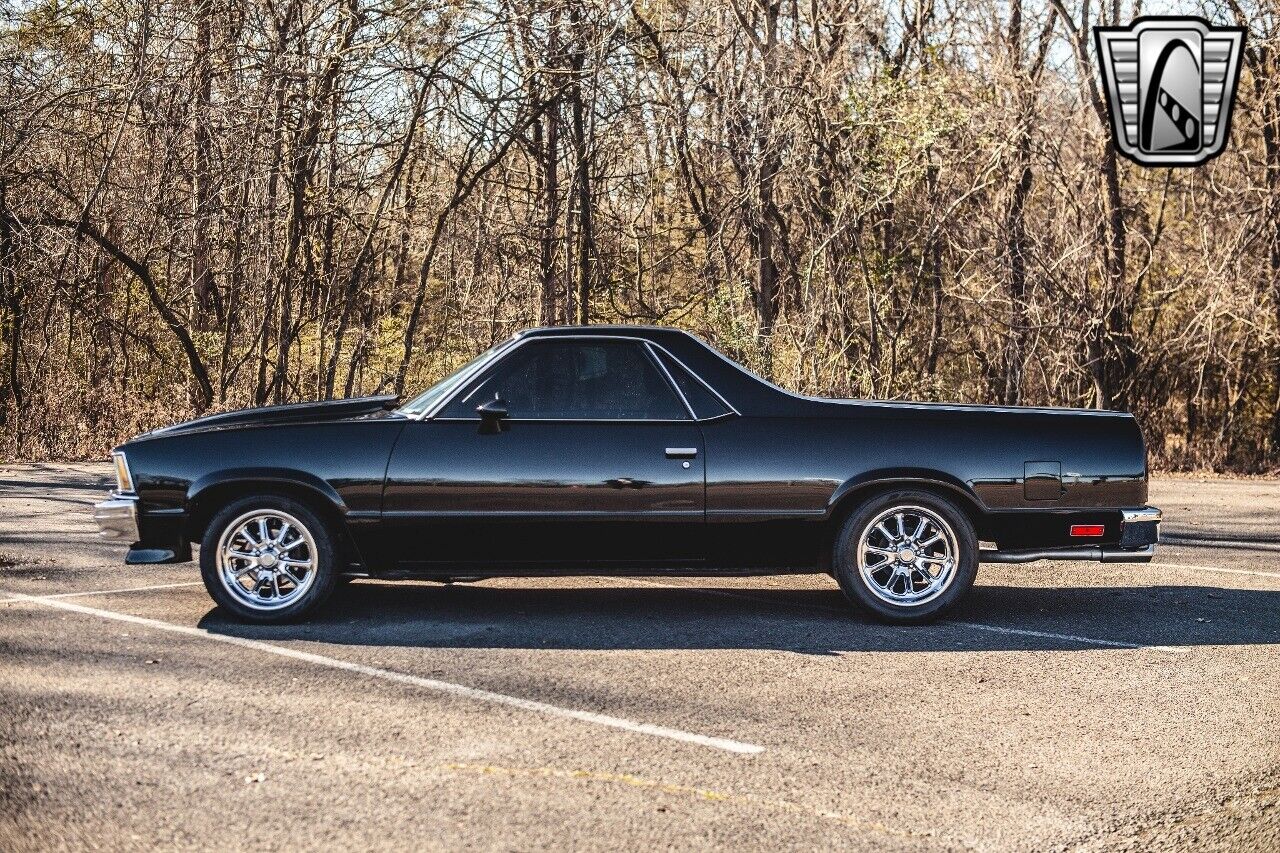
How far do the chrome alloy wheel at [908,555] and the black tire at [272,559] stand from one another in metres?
2.86

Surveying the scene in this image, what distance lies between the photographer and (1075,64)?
1800cm

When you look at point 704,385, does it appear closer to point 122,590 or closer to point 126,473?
point 126,473

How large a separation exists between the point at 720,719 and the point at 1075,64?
14805 mm

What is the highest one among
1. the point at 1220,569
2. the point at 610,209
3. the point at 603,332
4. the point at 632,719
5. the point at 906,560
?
the point at 610,209

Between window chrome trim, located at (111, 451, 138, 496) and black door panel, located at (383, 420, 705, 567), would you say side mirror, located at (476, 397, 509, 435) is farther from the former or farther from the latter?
window chrome trim, located at (111, 451, 138, 496)

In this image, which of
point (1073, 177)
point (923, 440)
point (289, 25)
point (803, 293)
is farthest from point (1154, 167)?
point (923, 440)

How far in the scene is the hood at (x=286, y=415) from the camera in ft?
24.4

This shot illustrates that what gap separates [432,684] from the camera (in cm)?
600

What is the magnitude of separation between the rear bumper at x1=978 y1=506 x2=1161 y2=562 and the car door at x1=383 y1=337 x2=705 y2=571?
66.7 inches

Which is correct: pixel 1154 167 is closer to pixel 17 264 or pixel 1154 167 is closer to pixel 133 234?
pixel 133 234

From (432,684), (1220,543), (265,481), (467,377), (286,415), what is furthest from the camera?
(1220,543)

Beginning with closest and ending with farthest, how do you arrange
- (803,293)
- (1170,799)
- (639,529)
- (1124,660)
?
(1170,799) < (1124,660) < (639,529) < (803,293)

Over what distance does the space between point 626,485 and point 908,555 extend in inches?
62.6

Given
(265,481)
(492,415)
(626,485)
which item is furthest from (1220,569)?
(265,481)
